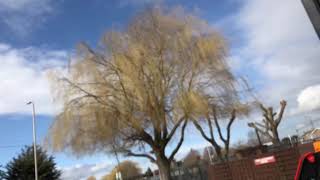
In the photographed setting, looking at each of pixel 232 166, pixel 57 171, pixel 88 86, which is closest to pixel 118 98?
pixel 88 86

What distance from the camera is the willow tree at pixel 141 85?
2288 centimetres

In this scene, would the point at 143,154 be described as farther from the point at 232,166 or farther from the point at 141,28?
the point at 141,28

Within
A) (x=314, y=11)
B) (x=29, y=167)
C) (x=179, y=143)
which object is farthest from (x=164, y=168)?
(x=314, y=11)

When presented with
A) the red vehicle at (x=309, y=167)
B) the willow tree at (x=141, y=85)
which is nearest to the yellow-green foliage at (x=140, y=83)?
the willow tree at (x=141, y=85)

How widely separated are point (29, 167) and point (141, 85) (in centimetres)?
2308

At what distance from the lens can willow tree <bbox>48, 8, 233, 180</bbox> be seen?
2288cm

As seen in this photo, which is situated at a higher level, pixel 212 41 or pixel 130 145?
pixel 212 41

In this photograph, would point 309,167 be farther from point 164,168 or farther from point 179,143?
point 164,168

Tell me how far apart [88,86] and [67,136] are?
10.0 ft

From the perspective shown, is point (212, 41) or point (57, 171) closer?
point (212, 41)

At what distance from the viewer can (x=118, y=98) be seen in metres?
23.1

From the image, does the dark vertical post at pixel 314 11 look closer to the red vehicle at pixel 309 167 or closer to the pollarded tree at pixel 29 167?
the red vehicle at pixel 309 167

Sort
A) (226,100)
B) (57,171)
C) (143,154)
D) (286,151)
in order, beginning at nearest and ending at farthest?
(286,151) → (226,100) → (143,154) → (57,171)

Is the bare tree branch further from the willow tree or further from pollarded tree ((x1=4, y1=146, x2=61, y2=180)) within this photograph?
pollarded tree ((x1=4, y1=146, x2=61, y2=180))
